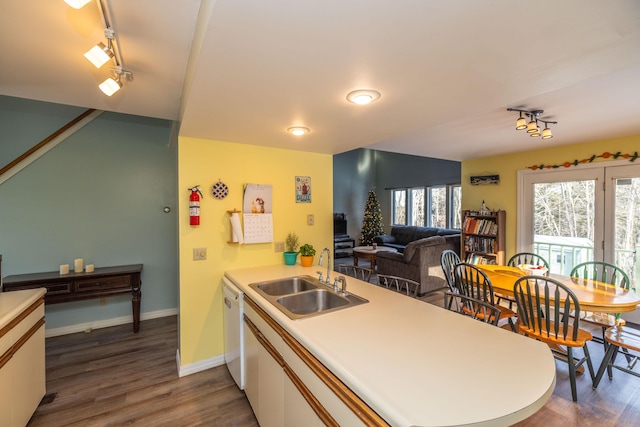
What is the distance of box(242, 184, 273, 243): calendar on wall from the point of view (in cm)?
270

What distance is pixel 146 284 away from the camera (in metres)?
3.55

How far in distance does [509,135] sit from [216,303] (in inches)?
153

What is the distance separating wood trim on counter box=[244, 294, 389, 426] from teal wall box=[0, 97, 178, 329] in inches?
112

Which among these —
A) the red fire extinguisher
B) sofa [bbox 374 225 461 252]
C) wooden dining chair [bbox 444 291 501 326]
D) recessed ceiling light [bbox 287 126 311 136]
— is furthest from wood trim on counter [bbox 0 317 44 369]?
sofa [bbox 374 225 461 252]

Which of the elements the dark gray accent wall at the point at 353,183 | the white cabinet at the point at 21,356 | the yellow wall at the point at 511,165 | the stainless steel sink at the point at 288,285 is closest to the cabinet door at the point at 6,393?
the white cabinet at the point at 21,356

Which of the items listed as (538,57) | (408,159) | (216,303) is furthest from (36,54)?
(408,159)

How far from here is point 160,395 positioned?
7.14 feet

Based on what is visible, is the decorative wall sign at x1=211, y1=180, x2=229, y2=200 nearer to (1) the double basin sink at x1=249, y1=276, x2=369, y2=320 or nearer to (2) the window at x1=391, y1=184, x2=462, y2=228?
(1) the double basin sink at x1=249, y1=276, x2=369, y2=320

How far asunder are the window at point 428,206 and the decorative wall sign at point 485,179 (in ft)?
7.03

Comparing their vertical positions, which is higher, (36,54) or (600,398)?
(36,54)

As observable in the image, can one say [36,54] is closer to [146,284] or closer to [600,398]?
[146,284]

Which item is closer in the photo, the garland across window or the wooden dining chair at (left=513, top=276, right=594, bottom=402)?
the wooden dining chair at (left=513, top=276, right=594, bottom=402)

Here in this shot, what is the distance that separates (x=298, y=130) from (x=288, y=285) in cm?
129

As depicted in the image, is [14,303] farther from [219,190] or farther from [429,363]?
[429,363]
